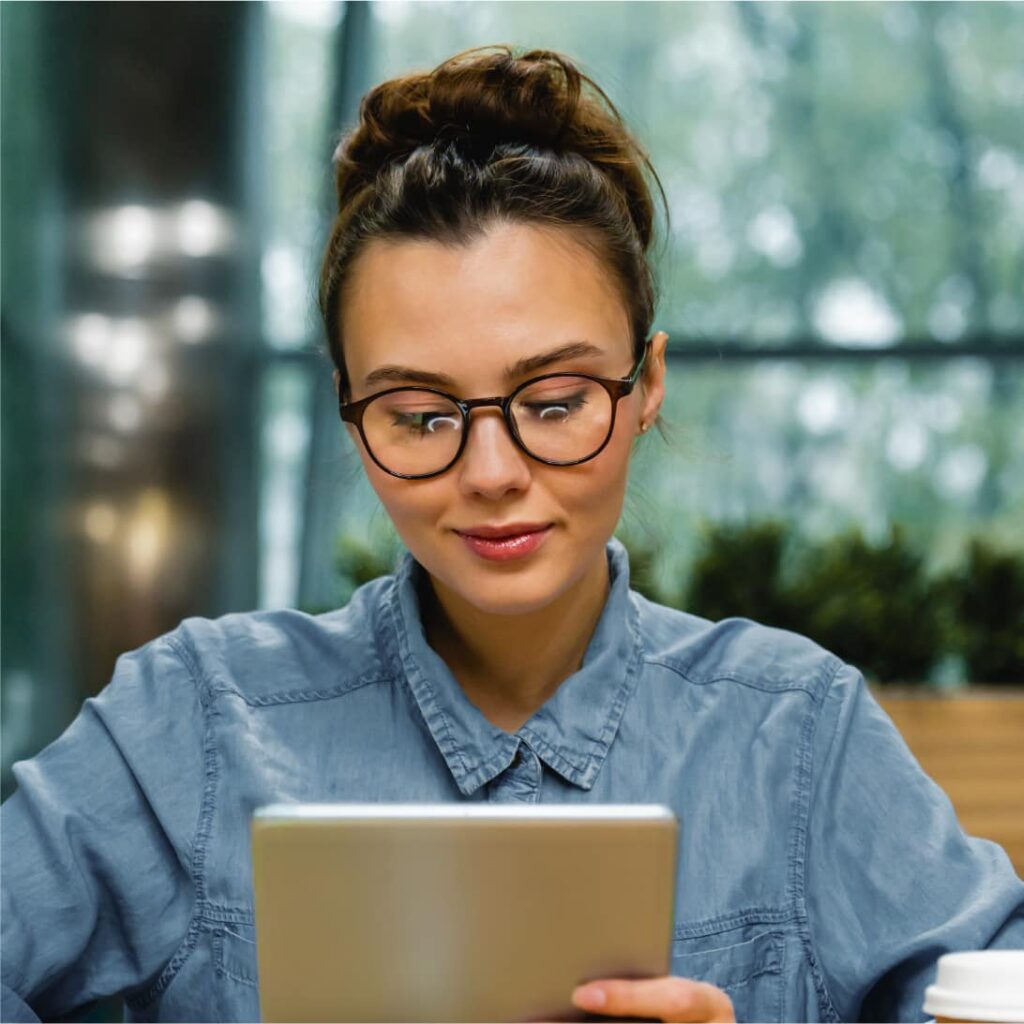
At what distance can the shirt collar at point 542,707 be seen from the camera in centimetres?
139

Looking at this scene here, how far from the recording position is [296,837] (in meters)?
0.81

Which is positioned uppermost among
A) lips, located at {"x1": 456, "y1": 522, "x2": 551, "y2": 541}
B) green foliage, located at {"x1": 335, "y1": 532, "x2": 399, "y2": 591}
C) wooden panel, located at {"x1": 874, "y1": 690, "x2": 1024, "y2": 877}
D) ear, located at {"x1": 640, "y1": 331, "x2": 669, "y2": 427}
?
ear, located at {"x1": 640, "y1": 331, "x2": 669, "y2": 427}

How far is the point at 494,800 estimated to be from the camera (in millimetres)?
1380

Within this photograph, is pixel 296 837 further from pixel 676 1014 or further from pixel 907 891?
pixel 907 891

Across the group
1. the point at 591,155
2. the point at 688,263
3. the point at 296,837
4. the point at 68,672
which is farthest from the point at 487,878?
the point at 688,263

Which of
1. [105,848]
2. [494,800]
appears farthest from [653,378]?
[105,848]

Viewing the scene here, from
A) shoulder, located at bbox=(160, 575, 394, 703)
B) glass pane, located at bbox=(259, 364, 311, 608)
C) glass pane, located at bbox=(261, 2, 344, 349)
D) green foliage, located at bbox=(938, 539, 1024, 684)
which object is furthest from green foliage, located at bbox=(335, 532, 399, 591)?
shoulder, located at bbox=(160, 575, 394, 703)

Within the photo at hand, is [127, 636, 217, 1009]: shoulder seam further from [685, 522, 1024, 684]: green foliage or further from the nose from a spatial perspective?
[685, 522, 1024, 684]: green foliage

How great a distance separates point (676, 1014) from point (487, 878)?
0.16 metres

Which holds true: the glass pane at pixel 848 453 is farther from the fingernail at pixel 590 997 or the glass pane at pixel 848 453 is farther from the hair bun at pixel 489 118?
the fingernail at pixel 590 997

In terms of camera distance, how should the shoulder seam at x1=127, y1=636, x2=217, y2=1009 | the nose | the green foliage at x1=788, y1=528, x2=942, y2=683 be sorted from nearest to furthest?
the nose < the shoulder seam at x1=127, y1=636, x2=217, y2=1009 < the green foliage at x1=788, y1=528, x2=942, y2=683

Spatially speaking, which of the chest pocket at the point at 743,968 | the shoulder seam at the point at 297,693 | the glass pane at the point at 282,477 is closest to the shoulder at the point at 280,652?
the shoulder seam at the point at 297,693

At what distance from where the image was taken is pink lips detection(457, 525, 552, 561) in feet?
4.26

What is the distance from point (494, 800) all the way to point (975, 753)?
1.95 metres
